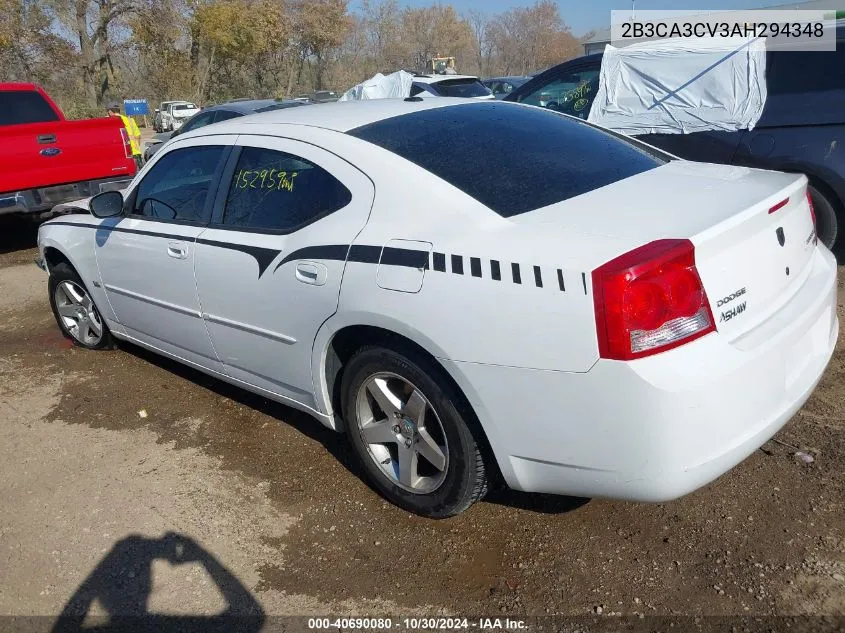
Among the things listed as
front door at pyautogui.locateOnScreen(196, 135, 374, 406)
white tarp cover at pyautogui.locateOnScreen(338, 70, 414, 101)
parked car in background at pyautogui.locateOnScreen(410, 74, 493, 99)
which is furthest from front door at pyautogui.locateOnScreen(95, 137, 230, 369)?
white tarp cover at pyautogui.locateOnScreen(338, 70, 414, 101)

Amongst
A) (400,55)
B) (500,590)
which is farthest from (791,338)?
(400,55)

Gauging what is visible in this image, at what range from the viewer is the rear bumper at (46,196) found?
290 inches

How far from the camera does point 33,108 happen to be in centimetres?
866

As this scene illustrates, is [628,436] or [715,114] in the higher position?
[715,114]

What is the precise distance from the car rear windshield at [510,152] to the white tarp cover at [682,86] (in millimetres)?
2904

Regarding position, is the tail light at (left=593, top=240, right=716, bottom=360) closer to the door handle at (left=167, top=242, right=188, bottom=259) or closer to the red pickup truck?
the door handle at (left=167, top=242, right=188, bottom=259)

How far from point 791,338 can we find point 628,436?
0.73 m

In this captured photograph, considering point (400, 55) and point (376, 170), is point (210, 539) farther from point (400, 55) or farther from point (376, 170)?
point (400, 55)

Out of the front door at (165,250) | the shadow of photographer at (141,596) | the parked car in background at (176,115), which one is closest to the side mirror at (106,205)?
the front door at (165,250)

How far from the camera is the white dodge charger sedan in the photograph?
2143mm

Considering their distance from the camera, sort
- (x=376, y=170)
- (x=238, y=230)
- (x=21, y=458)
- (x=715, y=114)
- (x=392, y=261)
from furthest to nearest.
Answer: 1. (x=715, y=114)
2. (x=21, y=458)
3. (x=238, y=230)
4. (x=376, y=170)
5. (x=392, y=261)

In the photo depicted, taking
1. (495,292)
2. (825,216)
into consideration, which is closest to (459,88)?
(825,216)

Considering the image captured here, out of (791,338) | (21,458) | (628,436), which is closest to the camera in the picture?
(628,436)

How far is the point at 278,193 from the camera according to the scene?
10.5 feet
